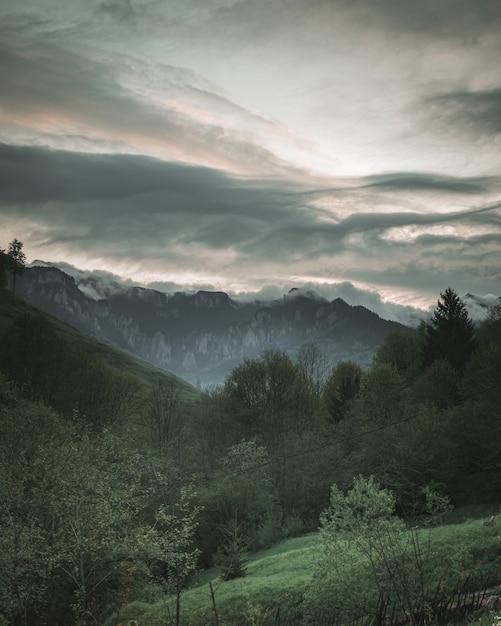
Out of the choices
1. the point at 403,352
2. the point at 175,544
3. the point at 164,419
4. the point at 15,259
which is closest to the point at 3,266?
the point at 15,259

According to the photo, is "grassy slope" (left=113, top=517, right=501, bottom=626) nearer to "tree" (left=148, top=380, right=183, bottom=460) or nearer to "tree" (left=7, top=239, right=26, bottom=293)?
"tree" (left=148, top=380, right=183, bottom=460)

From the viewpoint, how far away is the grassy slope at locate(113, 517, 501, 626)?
2395 centimetres


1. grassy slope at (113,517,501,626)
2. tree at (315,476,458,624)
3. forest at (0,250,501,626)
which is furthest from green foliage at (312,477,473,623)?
grassy slope at (113,517,501,626)

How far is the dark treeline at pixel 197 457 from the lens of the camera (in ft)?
91.5

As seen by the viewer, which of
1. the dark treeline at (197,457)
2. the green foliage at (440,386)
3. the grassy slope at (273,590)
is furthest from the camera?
the green foliage at (440,386)

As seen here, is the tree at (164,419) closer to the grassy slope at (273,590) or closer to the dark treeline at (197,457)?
the dark treeline at (197,457)

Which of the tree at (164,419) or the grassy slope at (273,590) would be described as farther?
the tree at (164,419)

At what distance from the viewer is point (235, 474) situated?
171 feet

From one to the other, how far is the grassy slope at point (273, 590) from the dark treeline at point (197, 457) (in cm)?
173

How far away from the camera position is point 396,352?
92.4 meters

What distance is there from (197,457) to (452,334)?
138ft

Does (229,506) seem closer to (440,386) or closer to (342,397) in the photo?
(440,386)

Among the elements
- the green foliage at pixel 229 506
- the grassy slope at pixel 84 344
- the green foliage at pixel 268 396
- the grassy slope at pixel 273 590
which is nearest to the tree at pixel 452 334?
the green foliage at pixel 268 396

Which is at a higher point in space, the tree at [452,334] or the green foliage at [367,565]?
the tree at [452,334]
